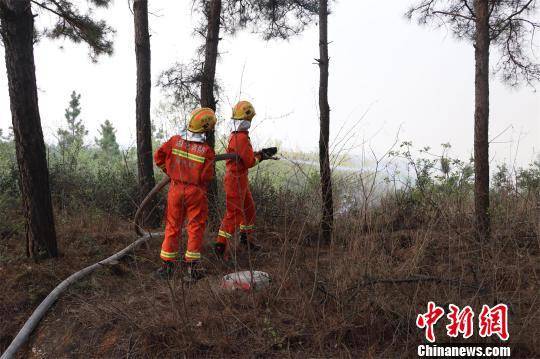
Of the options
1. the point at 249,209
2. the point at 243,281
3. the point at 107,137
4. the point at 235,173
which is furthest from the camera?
the point at 107,137

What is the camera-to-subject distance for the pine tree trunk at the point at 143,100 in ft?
22.5

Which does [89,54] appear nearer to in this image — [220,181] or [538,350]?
[220,181]

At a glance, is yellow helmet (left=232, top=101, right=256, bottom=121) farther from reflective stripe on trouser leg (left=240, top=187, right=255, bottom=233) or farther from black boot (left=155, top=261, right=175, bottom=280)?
black boot (left=155, top=261, right=175, bottom=280)

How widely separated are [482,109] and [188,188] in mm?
4068

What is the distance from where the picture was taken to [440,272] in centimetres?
388

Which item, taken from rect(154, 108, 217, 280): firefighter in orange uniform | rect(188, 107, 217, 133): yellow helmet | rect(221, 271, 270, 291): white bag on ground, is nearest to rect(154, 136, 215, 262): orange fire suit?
rect(154, 108, 217, 280): firefighter in orange uniform

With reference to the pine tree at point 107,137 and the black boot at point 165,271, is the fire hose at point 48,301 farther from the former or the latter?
the pine tree at point 107,137

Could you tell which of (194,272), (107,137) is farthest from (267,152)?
(107,137)

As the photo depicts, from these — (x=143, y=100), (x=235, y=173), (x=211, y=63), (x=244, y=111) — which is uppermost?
(x=211, y=63)

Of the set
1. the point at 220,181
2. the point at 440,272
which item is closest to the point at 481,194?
the point at 440,272

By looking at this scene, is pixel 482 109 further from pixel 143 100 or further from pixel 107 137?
pixel 107 137

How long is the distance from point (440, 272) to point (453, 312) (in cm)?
99

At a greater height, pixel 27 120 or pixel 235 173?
pixel 27 120

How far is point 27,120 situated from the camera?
4.77m
